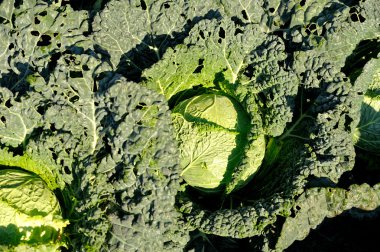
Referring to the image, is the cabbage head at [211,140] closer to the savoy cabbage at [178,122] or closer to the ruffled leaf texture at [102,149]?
the savoy cabbage at [178,122]

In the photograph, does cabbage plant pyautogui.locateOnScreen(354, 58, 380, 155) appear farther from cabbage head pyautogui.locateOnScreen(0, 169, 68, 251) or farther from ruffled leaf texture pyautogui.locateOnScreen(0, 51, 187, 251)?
cabbage head pyautogui.locateOnScreen(0, 169, 68, 251)

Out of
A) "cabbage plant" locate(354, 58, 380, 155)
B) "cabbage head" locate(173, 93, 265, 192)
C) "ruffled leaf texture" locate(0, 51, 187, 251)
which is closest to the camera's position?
"ruffled leaf texture" locate(0, 51, 187, 251)

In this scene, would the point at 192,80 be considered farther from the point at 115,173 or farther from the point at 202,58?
the point at 115,173

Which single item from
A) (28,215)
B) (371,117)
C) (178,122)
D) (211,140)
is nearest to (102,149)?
(178,122)

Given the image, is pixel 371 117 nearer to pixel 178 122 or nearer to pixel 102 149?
pixel 178 122

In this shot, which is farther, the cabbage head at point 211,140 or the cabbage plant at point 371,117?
the cabbage plant at point 371,117

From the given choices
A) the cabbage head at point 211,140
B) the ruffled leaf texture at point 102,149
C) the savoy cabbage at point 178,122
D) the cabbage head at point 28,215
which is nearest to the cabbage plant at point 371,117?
the savoy cabbage at point 178,122

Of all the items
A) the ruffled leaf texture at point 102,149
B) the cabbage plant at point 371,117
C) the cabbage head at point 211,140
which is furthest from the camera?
the cabbage plant at point 371,117

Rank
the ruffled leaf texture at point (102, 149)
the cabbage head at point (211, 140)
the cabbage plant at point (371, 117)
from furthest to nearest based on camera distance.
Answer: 1. the cabbage plant at point (371, 117)
2. the cabbage head at point (211, 140)
3. the ruffled leaf texture at point (102, 149)

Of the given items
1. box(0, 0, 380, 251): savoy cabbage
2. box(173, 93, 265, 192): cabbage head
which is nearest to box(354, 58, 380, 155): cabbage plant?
box(0, 0, 380, 251): savoy cabbage

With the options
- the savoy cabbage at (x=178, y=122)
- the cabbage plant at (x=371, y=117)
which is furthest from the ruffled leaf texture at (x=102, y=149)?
the cabbage plant at (x=371, y=117)
